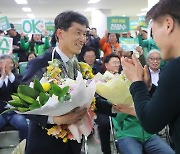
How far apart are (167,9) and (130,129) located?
1539 mm

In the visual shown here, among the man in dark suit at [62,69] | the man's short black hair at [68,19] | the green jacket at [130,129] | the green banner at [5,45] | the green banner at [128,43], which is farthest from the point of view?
the green banner at [128,43]

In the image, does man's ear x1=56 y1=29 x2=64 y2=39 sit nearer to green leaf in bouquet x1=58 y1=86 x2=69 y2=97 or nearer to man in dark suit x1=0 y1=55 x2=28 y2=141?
green leaf in bouquet x1=58 y1=86 x2=69 y2=97

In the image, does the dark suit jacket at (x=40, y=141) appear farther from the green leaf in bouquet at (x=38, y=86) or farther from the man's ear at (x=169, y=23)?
the man's ear at (x=169, y=23)

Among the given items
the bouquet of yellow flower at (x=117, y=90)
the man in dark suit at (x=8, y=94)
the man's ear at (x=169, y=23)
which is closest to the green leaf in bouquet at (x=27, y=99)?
the bouquet of yellow flower at (x=117, y=90)

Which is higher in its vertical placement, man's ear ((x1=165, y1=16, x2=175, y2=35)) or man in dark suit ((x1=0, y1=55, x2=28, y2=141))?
man's ear ((x1=165, y1=16, x2=175, y2=35))

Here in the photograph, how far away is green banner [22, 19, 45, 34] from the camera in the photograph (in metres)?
5.50

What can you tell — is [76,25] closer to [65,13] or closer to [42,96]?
[65,13]

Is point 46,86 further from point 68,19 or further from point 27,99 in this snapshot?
point 68,19

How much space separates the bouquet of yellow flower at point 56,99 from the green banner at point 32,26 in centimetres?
439

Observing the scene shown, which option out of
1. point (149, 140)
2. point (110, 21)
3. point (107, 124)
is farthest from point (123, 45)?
point (149, 140)

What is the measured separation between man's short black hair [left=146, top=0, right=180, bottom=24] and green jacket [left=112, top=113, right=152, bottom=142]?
4.64ft

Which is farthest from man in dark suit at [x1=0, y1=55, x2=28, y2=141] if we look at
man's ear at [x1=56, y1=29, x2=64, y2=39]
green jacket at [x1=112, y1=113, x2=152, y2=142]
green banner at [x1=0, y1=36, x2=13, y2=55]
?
man's ear at [x1=56, y1=29, x2=64, y2=39]

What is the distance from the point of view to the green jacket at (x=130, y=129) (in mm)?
2234

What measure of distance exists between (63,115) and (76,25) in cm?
51
